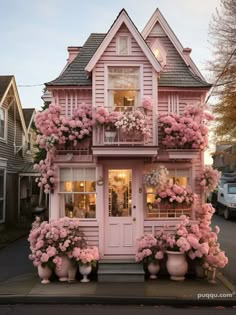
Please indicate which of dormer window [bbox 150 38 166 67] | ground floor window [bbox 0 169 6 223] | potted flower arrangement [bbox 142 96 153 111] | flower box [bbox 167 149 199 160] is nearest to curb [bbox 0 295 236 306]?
flower box [bbox 167 149 199 160]

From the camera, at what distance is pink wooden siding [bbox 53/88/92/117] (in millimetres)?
10273

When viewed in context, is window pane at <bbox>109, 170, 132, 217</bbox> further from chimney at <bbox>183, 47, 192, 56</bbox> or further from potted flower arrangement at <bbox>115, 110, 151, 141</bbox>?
chimney at <bbox>183, 47, 192, 56</bbox>

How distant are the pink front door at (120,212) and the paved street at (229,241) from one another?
9.04 feet

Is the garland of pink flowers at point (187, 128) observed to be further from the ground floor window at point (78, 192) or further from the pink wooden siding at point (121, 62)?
the ground floor window at point (78, 192)

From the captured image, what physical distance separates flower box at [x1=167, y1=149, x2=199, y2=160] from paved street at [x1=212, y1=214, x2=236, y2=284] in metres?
3.23

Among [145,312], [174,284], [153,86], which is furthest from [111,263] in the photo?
[153,86]

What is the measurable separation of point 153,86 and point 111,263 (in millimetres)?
4727

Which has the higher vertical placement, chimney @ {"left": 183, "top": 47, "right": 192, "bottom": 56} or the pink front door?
chimney @ {"left": 183, "top": 47, "right": 192, "bottom": 56}

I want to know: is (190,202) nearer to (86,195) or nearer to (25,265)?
(86,195)

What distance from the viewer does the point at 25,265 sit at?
11.3 meters

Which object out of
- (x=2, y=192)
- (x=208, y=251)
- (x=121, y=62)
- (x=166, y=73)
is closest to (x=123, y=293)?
(x=208, y=251)

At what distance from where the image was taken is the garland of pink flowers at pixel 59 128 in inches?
375

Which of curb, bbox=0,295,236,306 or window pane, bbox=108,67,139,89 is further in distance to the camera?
window pane, bbox=108,67,139,89

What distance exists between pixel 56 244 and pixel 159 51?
6135 millimetres
